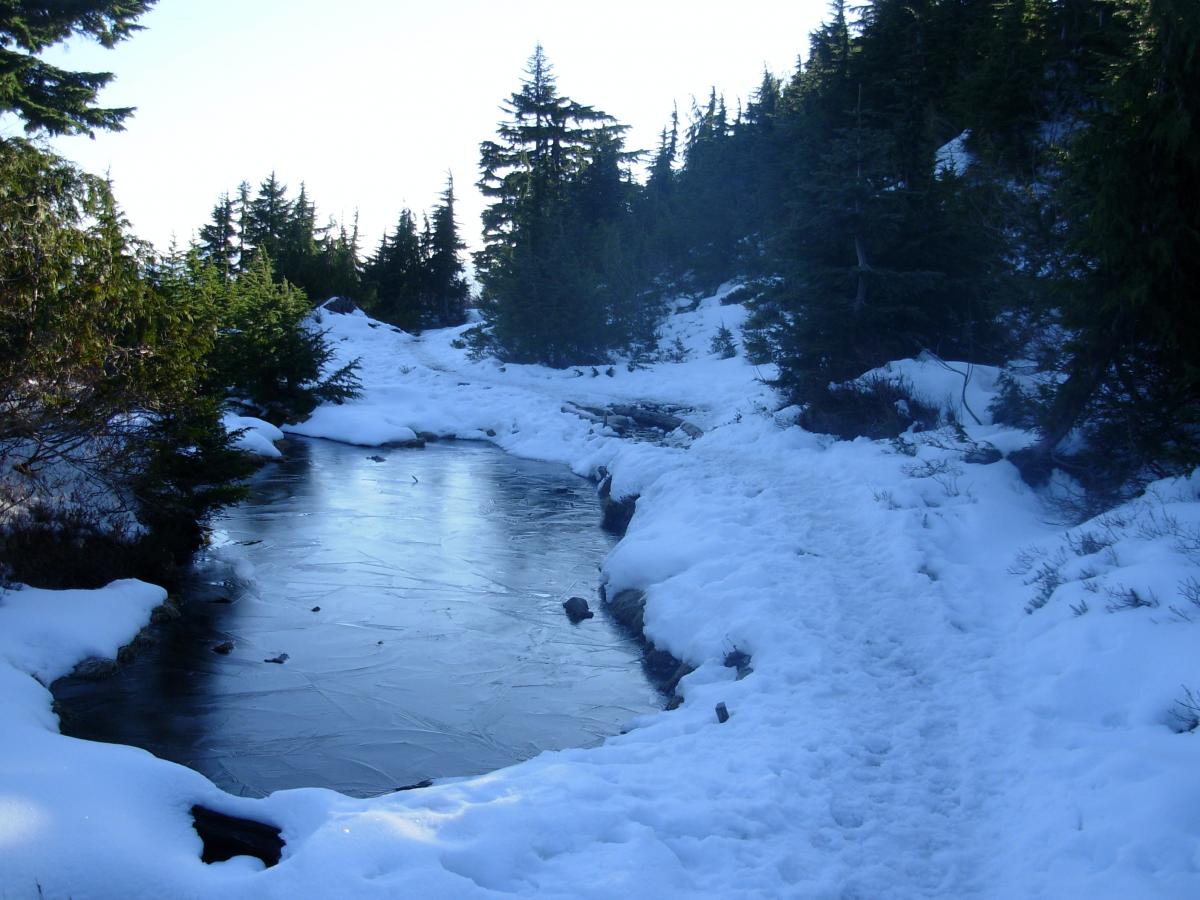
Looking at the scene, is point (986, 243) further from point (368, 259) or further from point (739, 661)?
point (368, 259)

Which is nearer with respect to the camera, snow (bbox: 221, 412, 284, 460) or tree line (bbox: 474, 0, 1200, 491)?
tree line (bbox: 474, 0, 1200, 491)

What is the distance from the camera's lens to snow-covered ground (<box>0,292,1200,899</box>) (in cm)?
438

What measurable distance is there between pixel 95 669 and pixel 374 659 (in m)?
2.63

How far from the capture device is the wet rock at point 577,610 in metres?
10.2

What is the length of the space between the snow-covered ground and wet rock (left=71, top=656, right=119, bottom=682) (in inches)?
5.5

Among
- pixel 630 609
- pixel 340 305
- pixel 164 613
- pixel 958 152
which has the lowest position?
pixel 164 613

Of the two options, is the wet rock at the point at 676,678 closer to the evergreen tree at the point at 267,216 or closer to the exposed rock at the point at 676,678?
the exposed rock at the point at 676,678

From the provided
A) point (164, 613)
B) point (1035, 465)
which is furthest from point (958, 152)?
point (164, 613)

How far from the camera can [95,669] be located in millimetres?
8219

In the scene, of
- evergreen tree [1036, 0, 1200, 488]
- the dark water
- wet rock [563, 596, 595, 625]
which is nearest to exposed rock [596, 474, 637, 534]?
the dark water

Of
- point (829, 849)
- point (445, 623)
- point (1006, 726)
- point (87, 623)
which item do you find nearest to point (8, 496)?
point (87, 623)

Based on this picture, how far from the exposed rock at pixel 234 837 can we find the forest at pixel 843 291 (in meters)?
5.63

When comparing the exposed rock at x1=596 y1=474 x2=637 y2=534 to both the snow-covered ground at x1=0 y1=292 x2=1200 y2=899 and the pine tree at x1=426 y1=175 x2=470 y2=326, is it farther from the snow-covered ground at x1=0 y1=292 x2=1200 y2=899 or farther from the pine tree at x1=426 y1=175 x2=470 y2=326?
the pine tree at x1=426 y1=175 x2=470 y2=326

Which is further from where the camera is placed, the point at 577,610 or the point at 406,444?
the point at 406,444
